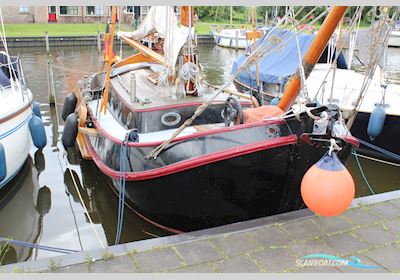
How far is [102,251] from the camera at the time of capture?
158 inches

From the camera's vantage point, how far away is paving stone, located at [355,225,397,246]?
4.34 meters

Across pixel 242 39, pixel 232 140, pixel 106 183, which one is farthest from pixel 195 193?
pixel 242 39

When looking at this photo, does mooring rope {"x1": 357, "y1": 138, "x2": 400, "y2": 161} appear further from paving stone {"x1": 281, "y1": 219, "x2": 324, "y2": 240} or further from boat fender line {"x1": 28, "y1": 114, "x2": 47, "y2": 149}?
boat fender line {"x1": 28, "y1": 114, "x2": 47, "y2": 149}

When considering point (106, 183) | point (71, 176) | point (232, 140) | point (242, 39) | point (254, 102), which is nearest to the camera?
point (232, 140)

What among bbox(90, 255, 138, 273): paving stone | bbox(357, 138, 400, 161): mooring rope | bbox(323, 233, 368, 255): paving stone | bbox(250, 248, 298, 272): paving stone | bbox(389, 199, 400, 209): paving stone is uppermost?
bbox(389, 199, 400, 209): paving stone

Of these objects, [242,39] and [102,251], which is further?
[242,39]

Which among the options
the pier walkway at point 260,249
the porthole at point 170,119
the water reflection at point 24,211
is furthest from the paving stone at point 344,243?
the water reflection at point 24,211

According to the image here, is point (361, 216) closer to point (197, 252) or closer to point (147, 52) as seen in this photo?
point (197, 252)

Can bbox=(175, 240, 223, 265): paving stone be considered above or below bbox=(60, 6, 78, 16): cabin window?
below

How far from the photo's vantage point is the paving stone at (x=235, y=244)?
13.4 feet

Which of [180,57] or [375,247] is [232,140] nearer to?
[375,247]

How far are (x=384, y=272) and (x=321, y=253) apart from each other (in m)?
0.58

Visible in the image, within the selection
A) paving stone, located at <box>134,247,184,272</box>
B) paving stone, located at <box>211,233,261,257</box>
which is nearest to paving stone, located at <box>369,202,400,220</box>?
paving stone, located at <box>211,233,261,257</box>

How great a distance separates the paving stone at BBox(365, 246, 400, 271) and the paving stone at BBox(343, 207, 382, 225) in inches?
20.8
